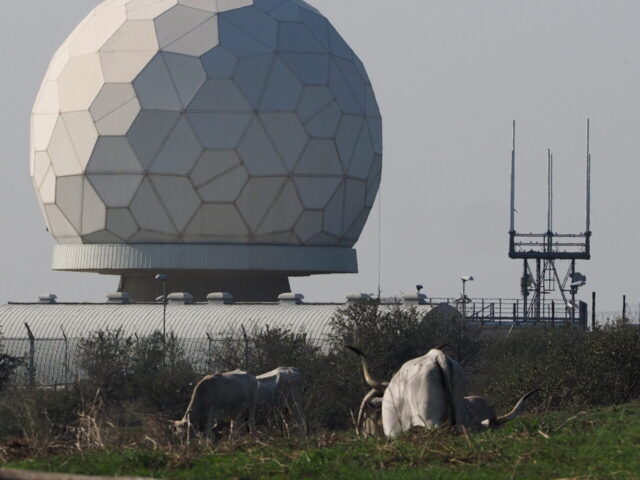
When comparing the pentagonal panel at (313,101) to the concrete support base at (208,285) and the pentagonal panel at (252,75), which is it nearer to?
the pentagonal panel at (252,75)

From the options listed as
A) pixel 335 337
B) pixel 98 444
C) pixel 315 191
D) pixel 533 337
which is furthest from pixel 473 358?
pixel 98 444

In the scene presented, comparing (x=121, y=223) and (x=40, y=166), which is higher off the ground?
(x=40, y=166)

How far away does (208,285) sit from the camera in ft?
184

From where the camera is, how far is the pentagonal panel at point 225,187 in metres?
52.3

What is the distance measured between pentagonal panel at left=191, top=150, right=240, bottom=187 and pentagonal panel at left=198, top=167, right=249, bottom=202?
18 centimetres

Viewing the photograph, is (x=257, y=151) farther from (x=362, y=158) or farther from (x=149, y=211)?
(x=362, y=158)

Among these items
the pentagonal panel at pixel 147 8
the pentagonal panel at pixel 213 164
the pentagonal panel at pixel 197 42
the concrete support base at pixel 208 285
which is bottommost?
the concrete support base at pixel 208 285

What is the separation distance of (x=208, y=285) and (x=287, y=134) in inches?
264

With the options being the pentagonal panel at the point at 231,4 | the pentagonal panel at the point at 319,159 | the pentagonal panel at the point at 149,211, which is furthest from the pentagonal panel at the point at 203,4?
the pentagonal panel at the point at 149,211

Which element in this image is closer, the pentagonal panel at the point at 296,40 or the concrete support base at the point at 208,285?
the pentagonal panel at the point at 296,40

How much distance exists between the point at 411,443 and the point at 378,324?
24.2 meters

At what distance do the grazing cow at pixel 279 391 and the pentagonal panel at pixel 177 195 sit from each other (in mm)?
28533

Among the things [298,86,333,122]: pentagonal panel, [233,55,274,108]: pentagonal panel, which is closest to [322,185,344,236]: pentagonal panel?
[298,86,333,122]: pentagonal panel

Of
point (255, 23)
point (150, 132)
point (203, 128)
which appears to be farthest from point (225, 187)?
point (255, 23)
